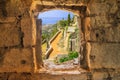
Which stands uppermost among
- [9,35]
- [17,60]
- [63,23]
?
[9,35]

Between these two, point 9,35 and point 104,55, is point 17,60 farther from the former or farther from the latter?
point 104,55

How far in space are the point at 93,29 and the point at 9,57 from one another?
109 centimetres

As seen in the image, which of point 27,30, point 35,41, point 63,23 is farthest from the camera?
point 63,23

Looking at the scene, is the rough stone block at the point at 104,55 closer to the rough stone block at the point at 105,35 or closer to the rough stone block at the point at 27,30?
the rough stone block at the point at 105,35

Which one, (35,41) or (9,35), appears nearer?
(9,35)

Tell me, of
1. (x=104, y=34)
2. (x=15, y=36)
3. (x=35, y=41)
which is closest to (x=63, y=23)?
(x=35, y=41)

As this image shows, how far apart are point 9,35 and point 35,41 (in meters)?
0.37

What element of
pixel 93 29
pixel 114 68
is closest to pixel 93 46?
pixel 93 29

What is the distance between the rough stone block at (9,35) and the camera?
113 inches

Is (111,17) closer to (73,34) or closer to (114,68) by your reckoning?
(114,68)

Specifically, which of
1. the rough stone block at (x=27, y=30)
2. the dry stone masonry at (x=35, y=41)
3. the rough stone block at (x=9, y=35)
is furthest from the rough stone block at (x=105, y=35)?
the rough stone block at (x=9, y=35)

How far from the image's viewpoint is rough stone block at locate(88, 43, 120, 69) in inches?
116

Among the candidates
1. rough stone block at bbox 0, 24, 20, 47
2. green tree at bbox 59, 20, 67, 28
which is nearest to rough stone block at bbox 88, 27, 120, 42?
rough stone block at bbox 0, 24, 20, 47

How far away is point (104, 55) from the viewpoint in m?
2.97
